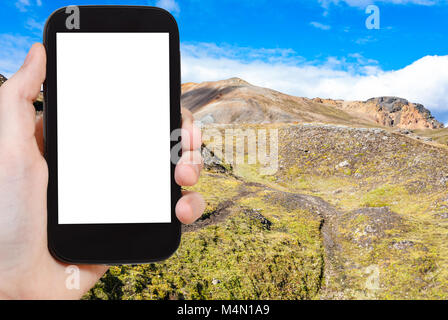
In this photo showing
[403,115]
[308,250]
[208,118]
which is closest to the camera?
[308,250]

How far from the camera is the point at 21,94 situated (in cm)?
390

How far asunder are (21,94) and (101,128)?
1.03 meters

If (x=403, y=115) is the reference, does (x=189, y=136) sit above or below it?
below

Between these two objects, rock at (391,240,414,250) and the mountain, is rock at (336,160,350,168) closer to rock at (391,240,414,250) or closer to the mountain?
rock at (391,240,414,250)

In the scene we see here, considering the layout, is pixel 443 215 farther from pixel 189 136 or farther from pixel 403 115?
pixel 403 115

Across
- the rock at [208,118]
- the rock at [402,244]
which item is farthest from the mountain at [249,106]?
the rock at [402,244]

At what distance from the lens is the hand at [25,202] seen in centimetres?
389

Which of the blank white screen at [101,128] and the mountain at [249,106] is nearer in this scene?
the blank white screen at [101,128]

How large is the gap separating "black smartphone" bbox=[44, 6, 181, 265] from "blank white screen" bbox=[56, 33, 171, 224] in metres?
0.01

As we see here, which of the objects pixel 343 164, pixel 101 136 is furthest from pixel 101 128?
pixel 343 164

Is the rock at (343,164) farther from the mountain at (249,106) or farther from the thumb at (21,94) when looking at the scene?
the mountain at (249,106)

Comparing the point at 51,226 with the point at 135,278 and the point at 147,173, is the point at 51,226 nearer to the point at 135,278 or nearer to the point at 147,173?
the point at 147,173
